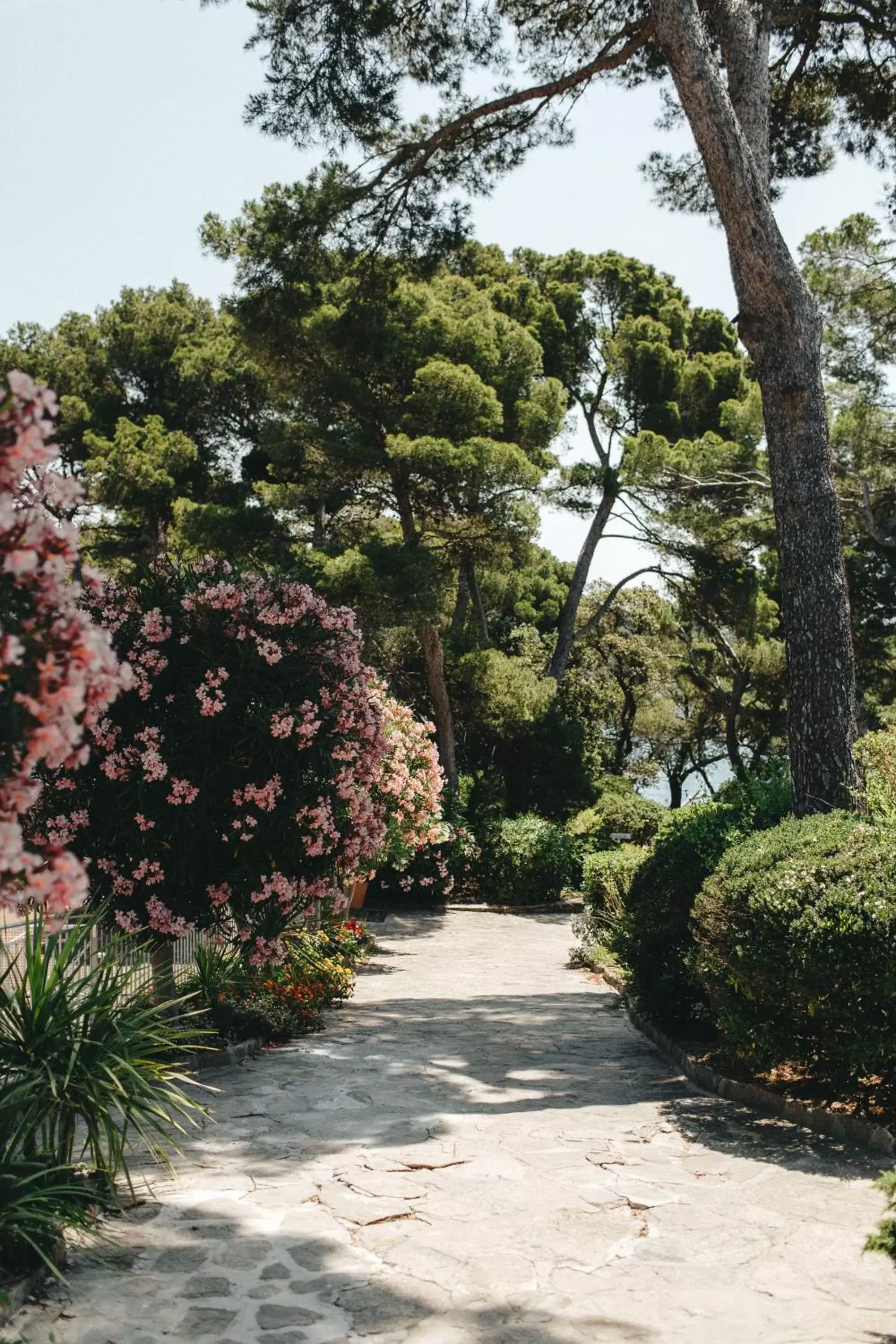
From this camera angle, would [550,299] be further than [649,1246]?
Yes

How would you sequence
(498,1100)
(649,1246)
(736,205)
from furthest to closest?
(736,205) → (498,1100) → (649,1246)

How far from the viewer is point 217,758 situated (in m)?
7.30

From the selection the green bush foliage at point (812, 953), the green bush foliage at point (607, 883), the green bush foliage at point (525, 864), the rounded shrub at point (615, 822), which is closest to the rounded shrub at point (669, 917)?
the green bush foliage at point (812, 953)

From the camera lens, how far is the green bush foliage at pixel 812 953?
5.61 m

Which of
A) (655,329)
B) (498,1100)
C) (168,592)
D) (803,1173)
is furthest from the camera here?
(655,329)

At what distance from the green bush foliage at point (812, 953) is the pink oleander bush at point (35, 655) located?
4212mm

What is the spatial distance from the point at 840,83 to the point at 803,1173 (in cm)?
1082

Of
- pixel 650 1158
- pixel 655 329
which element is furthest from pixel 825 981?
pixel 655 329

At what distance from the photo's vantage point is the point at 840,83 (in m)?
11.7

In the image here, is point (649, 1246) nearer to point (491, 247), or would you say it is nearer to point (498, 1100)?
point (498, 1100)

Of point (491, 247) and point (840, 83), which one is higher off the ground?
point (491, 247)

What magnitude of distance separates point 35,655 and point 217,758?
4771 mm

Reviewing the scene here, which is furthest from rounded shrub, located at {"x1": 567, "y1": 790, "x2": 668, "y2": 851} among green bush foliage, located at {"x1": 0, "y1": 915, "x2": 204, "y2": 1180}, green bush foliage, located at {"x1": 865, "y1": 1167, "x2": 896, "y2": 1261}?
green bush foliage, located at {"x1": 865, "y1": 1167, "x2": 896, "y2": 1261}

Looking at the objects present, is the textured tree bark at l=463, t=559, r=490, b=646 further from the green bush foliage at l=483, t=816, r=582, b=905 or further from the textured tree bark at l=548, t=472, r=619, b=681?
the green bush foliage at l=483, t=816, r=582, b=905
